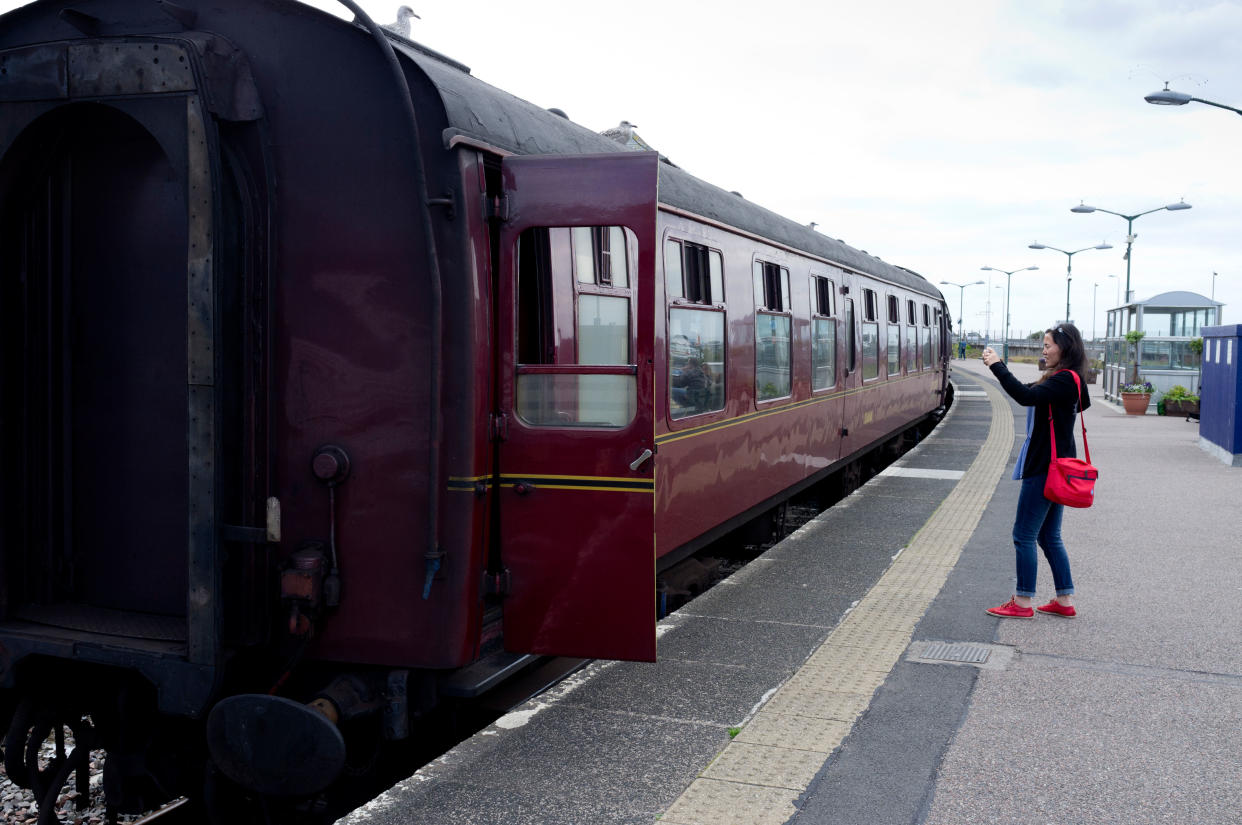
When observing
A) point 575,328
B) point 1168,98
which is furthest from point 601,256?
point 1168,98

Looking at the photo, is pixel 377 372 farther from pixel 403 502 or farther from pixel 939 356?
pixel 939 356

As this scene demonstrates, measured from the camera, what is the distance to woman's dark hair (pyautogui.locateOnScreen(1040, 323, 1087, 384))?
6.30m

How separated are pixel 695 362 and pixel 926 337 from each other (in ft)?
42.8

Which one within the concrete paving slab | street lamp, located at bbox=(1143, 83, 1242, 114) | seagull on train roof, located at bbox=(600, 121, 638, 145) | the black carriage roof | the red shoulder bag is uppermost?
street lamp, located at bbox=(1143, 83, 1242, 114)

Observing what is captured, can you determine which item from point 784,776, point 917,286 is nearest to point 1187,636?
point 784,776

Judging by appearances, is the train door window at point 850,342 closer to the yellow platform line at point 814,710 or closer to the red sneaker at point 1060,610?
the yellow platform line at point 814,710

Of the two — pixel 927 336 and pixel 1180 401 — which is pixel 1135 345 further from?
pixel 927 336

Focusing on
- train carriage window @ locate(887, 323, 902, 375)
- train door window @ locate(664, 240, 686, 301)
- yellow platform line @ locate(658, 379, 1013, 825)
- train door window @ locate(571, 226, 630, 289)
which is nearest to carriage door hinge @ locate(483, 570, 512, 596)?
yellow platform line @ locate(658, 379, 1013, 825)

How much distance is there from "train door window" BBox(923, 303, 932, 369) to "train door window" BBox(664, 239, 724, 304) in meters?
12.1

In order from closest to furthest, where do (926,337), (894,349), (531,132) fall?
(531,132), (894,349), (926,337)

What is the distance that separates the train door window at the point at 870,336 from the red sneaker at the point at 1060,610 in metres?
5.96

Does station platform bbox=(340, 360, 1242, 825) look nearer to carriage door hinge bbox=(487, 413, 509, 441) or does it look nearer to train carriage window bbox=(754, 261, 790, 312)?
carriage door hinge bbox=(487, 413, 509, 441)

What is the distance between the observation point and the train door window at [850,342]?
11555mm

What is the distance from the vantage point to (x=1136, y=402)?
24.0 meters
